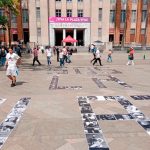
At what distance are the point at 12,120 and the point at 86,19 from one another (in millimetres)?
40635

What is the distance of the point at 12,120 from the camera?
5.82 meters

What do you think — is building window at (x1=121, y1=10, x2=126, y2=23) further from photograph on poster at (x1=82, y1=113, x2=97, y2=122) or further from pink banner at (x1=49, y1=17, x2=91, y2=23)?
photograph on poster at (x1=82, y1=113, x2=97, y2=122)

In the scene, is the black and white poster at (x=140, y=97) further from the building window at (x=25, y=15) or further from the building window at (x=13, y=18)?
the building window at (x=13, y=18)

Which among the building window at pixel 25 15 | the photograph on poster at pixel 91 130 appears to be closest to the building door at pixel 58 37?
the building window at pixel 25 15

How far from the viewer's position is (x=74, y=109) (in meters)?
6.68

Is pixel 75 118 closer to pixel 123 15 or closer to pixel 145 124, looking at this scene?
pixel 145 124

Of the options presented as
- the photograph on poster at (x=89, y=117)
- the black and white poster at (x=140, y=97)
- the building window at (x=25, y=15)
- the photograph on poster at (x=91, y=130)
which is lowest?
the photograph on poster at (x=91, y=130)

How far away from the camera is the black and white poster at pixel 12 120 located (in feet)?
16.2

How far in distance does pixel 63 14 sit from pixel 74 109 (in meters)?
40.5

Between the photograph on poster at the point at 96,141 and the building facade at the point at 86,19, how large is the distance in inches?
1595

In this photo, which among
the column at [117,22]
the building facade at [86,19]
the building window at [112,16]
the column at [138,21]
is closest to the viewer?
the building facade at [86,19]

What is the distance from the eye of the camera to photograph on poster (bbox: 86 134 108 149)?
4.37 meters

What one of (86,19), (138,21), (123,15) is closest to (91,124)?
(86,19)

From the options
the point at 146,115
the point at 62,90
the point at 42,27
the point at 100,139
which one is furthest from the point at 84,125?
the point at 42,27
